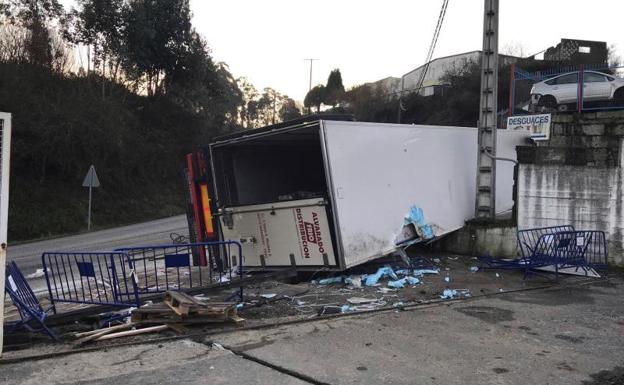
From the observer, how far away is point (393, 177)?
30.8 feet

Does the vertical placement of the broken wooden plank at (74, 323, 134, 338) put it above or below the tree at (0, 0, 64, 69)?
below

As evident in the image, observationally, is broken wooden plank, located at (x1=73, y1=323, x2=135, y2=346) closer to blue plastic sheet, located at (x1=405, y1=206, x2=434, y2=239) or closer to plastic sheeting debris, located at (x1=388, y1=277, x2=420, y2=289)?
plastic sheeting debris, located at (x1=388, y1=277, x2=420, y2=289)

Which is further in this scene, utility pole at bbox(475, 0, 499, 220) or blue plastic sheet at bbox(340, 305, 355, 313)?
utility pole at bbox(475, 0, 499, 220)

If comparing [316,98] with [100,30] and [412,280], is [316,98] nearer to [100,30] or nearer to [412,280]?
[100,30]

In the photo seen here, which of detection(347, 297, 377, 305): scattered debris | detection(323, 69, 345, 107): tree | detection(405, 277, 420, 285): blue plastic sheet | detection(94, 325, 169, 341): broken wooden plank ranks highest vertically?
detection(323, 69, 345, 107): tree

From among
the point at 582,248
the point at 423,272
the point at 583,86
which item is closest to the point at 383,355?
the point at 423,272

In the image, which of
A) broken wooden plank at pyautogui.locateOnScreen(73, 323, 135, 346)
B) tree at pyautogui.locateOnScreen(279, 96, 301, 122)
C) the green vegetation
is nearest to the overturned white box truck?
broken wooden plank at pyautogui.locateOnScreen(73, 323, 135, 346)

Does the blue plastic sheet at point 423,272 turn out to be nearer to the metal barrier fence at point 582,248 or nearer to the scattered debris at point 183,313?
the metal barrier fence at point 582,248

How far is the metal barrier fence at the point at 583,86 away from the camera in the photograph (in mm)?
13508

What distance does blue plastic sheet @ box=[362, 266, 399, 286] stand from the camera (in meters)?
8.41

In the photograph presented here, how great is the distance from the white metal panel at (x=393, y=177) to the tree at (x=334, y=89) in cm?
6184

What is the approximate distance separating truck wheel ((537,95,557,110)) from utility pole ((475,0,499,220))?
596 cm

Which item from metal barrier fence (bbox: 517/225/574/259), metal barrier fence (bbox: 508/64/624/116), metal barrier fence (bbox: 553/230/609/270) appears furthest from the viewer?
metal barrier fence (bbox: 508/64/624/116)

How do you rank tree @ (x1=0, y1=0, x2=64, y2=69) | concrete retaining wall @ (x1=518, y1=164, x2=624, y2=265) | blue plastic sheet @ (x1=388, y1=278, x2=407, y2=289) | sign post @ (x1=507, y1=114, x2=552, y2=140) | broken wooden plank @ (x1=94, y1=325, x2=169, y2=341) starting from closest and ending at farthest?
broken wooden plank @ (x1=94, y1=325, x2=169, y2=341) → blue plastic sheet @ (x1=388, y1=278, x2=407, y2=289) → concrete retaining wall @ (x1=518, y1=164, x2=624, y2=265) → sign post @ (x1=507, y1=114, x2=552, y2=140) → tree @ (x1=0, y1=0, x2=64, y2=69)
